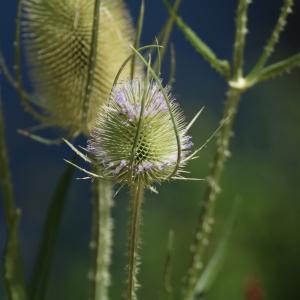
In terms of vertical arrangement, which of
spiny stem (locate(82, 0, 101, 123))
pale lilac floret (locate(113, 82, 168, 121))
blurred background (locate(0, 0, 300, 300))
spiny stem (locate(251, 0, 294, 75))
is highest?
spiny stem (locate(251, 0, 294, 75))

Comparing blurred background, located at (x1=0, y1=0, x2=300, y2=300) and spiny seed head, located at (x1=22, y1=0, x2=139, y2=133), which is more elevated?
spiny seed head, located at (x1=22, y1=0, x2=139, y2=133)

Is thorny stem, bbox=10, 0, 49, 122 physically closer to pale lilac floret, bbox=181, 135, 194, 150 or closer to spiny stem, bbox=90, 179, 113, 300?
spiny stem, bbox=90, 179, 113, 300

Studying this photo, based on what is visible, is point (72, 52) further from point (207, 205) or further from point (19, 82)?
point (207, 205)

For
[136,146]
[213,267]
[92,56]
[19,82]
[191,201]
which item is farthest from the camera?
[191,201]

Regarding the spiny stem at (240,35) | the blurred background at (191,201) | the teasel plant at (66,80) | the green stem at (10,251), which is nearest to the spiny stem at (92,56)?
the teasel plant at (66,80)

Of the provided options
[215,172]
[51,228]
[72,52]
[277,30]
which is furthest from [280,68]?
[51,228]

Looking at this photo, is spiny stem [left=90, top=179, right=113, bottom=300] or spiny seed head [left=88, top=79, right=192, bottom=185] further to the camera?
spiny stem [left=90, top=179, right=113, bottom=300]

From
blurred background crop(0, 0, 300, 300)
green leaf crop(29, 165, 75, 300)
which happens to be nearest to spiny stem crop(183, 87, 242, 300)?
green leaf crop(29, 165, 75, 300)

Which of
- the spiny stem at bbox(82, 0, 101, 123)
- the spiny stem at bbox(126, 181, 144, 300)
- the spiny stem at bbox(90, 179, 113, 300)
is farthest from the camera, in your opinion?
the spiny stem at bbox(90, 179, 113, 300)
